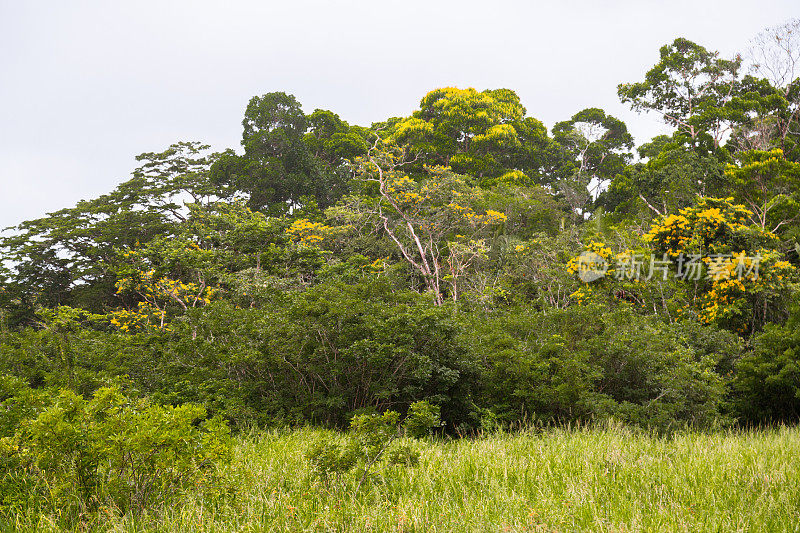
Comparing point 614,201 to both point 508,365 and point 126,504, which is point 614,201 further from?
point 126,504

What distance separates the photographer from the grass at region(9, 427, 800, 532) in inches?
124

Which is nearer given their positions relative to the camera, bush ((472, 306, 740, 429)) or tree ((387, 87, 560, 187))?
bush ((472, 306, 740, 429))

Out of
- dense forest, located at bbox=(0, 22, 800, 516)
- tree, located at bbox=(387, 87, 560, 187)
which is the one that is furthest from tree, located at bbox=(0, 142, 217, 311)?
tree, located at bbox=(387, 87, 560, 187)

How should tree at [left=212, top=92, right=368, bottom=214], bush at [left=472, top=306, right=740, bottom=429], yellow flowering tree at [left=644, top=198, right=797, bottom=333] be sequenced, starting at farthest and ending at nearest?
tree at [left=212, top=92, right=368, bottom=214]
yellow flowering tree at [left=644, top=198, right=797, bottom=333]
bush at [left=472, top=306, right=740, bottom=429]

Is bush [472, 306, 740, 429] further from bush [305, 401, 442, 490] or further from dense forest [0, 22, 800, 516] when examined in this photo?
bush [305, 401, 442, 490]

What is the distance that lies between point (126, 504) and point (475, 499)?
7.54ft

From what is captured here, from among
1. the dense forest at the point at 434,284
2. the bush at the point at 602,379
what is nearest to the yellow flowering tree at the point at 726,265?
the dense forest at the point at 434,284

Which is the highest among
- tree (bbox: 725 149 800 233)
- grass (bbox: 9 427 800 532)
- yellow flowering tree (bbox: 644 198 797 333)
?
tree (bbox: 725 149 800 233)

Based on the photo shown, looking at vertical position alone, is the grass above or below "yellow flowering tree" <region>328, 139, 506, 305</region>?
below

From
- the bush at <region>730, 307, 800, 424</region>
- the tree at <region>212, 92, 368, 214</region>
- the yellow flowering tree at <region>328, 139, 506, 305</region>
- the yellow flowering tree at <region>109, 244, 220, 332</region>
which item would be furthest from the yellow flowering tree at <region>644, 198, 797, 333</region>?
the tree at <region>212, 92, 368, 214</region>

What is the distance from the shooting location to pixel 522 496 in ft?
11.7

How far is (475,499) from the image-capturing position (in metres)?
3.60

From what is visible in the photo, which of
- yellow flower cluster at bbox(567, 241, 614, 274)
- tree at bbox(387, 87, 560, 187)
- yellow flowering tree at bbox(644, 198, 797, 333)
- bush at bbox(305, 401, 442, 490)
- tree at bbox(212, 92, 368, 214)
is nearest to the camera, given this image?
bush at bbox(305, 401, 442, 490)

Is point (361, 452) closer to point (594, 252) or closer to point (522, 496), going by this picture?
point (522, 496)
